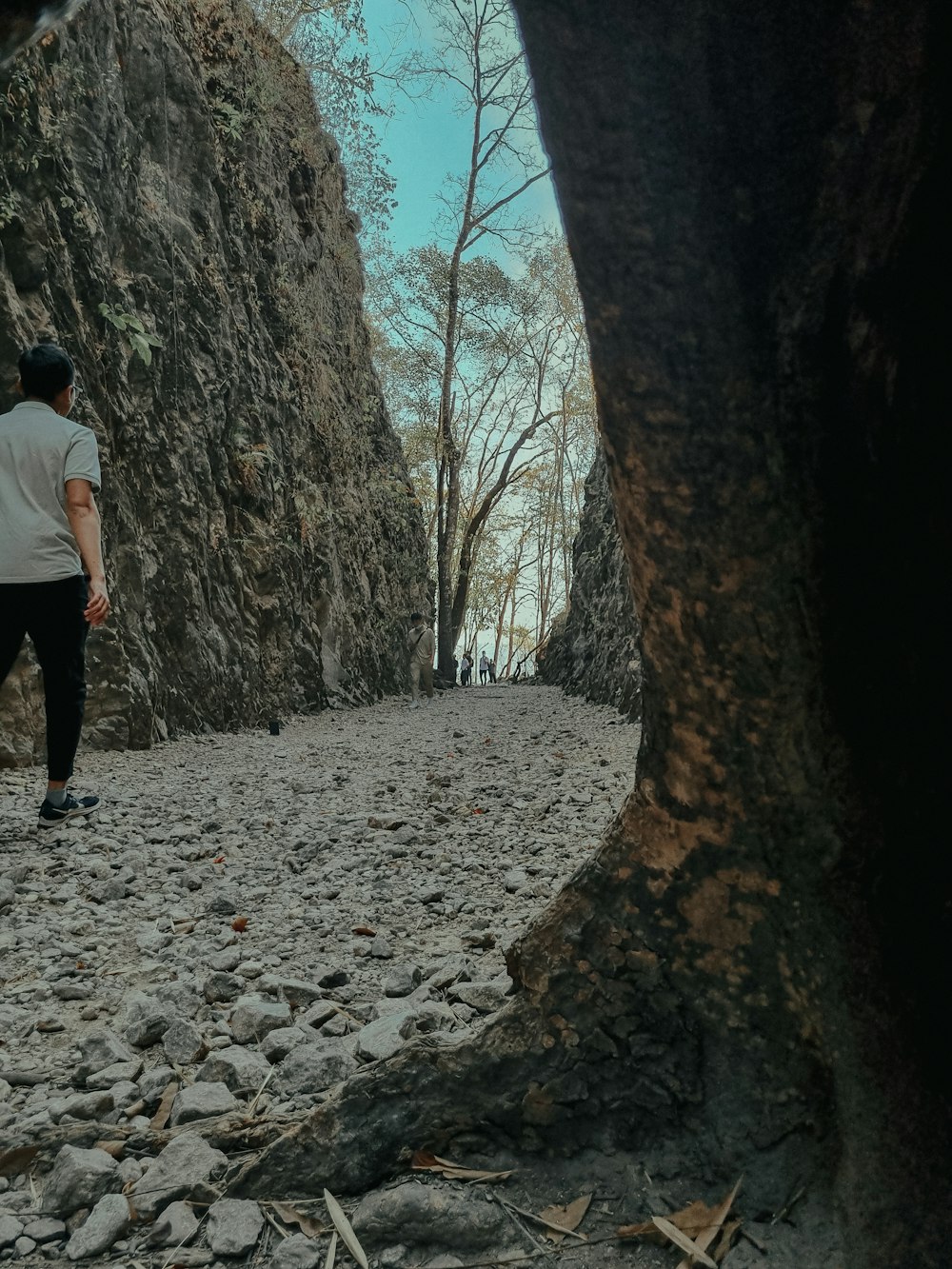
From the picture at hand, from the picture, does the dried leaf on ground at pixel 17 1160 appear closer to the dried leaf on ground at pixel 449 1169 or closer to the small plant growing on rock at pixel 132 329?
the dried leaf on ground at pixel 449 1169

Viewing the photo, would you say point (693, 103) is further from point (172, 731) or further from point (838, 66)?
point (172, 731)

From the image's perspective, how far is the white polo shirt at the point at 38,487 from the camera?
13.0 ft

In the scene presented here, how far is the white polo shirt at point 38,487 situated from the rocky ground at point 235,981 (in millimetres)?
1293

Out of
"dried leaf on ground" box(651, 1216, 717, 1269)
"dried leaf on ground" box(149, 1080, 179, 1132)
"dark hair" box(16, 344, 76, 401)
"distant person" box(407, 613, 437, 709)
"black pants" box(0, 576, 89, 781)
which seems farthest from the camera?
"distant person" box(407, 613, 437, 709)

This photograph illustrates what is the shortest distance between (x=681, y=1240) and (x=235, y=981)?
161 centimetres

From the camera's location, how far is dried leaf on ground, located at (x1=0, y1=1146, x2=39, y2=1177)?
1.69m

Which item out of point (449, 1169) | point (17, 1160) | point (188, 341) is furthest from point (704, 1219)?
point (188, 341)

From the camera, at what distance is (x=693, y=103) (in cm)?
119

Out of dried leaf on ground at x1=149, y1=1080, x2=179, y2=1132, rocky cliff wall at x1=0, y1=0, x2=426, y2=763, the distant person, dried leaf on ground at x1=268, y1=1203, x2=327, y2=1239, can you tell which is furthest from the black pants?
the distant person

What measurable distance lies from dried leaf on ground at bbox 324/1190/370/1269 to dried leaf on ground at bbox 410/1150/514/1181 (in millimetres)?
145

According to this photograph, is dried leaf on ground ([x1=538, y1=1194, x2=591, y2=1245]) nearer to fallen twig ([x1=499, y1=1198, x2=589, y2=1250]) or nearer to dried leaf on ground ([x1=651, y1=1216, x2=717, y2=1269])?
fallen twig ([x1=499, y1=1198, x2=589, y2=1250])

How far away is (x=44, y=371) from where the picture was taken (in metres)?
4.21

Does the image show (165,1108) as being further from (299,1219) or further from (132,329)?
(132,329)

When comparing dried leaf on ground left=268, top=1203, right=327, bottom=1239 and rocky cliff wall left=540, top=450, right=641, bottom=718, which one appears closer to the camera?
dried leaf on ground left=268, top=1203, right=327, bottom=1239
